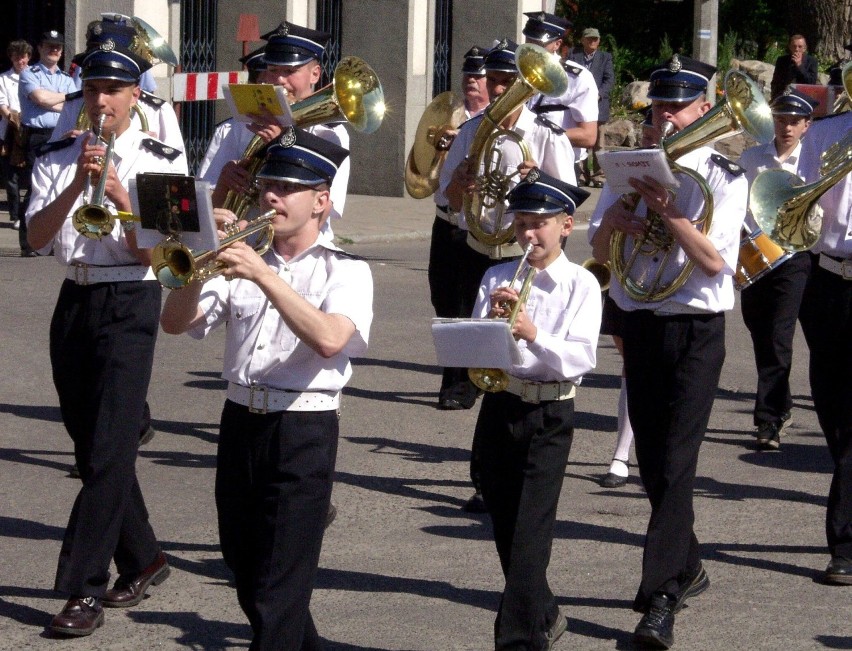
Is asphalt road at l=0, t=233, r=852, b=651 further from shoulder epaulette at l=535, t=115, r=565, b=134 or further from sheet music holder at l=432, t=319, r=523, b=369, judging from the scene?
shoulder epaulette at l=535, t=115, r=565, b=134

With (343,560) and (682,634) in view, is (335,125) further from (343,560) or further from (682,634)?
(682,634)

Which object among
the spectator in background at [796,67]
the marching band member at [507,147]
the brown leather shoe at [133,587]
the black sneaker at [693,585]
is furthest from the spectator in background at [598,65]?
the brown leather shoe at [133,587]

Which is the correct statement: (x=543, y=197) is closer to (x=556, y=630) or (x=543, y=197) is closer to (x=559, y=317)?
(x=559, y=317)

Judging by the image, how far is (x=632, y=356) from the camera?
580cm

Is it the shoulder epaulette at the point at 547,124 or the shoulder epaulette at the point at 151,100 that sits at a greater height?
the shoulder epaulette at the point at 151,100

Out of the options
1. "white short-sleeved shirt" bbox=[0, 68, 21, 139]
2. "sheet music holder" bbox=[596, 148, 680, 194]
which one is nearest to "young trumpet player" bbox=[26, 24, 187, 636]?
"sheet music holder" bbox=[596, 148, 680, 194]

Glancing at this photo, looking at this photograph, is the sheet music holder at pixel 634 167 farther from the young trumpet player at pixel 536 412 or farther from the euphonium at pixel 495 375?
the euphonium at pixel 495 375

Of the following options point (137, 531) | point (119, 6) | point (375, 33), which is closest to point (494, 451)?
point (137, 531)

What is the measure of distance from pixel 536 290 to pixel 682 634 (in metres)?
1.39

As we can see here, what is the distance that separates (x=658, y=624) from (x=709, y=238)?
1.36 metres

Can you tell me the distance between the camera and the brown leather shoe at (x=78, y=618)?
548 cm

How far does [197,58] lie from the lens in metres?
19.0

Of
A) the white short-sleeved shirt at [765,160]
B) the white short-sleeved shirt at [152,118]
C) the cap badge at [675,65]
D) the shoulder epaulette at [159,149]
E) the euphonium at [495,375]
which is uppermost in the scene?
the cap badge at [675,65]

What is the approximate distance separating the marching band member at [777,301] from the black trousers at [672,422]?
9.67ft
